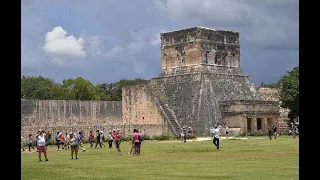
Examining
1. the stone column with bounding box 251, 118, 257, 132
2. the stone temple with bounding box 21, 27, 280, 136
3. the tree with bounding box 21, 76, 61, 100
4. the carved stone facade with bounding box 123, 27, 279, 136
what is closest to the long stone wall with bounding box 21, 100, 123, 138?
the stone temple with bounding box 21, 27, 280, 136

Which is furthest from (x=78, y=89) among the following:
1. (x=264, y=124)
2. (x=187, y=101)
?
(x=264, y=124)

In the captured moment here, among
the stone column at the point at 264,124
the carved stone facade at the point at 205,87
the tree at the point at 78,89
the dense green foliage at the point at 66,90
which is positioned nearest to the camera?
the carved stone facade at the point at 205,87

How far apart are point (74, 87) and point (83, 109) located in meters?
33.4

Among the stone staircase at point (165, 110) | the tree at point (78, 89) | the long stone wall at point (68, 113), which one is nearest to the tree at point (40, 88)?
the tree at point (78, 89)

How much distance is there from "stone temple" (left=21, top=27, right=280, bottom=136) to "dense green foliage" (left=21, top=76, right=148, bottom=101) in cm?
2756

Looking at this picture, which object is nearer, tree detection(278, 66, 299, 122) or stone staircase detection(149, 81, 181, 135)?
stone staircase detection(149, 81, 181, 135)

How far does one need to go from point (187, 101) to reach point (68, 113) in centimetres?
1004

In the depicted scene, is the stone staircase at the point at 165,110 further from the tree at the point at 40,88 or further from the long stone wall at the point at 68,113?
the tree at the point at 40,88

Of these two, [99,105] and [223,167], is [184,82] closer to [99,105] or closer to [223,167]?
[99,105]

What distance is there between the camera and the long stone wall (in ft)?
151

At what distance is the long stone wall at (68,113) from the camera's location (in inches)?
1809

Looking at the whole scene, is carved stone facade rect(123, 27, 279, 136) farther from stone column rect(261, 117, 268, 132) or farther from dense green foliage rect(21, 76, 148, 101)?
dense green foliage rect(21, 76, 148, 101)

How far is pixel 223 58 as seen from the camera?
5234cm
